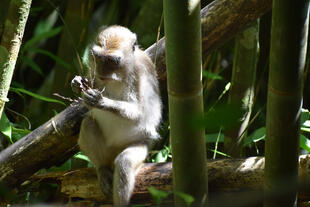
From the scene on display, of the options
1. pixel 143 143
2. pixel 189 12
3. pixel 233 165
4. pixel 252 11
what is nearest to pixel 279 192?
pixel 189 12

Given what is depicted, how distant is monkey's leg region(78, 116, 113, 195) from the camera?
11.3ft

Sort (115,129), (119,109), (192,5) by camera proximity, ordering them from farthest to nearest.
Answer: (115,129), (119,109), (192,5)

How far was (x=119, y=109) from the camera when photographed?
11.4 feet

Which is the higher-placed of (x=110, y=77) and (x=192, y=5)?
(x=192, y=5)

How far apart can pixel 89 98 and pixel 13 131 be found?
3.33 ft

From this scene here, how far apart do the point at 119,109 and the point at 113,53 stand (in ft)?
1.46

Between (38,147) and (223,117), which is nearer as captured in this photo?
(223,117)

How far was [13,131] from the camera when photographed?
12.6ft

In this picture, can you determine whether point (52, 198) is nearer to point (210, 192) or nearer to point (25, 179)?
point (25, 179)

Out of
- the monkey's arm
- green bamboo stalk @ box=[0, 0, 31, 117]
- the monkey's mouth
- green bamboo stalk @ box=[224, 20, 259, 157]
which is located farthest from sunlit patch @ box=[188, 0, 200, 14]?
green bamboo stalk @ box=[224, 20, 259, 157]

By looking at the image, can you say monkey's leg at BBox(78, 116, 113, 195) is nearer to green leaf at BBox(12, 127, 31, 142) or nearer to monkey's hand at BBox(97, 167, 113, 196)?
monkey's hand at BBox(97, 167, 113, 196)

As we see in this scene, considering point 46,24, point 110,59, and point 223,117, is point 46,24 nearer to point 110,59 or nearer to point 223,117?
point 110,59

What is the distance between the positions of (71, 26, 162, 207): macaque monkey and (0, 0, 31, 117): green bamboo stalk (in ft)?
1.98

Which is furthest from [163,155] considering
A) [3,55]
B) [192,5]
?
[192,5]
